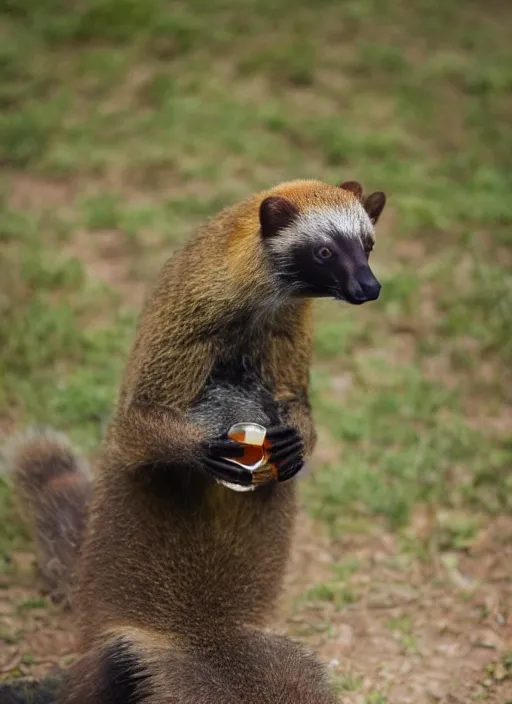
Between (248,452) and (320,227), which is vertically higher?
(320,227)

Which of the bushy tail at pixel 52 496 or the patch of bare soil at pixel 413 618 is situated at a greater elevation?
the bushy tail at pixel 52 496

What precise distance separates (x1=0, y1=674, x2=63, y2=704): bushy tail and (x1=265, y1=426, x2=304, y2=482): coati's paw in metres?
1.34

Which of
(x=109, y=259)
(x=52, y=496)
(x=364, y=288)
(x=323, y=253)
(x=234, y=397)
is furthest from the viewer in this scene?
(x=109, y=259)

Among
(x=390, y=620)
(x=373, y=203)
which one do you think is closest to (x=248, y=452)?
(x=373, y=203)

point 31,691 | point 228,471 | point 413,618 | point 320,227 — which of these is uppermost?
point 320,227

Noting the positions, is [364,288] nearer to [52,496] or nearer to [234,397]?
[234,397]

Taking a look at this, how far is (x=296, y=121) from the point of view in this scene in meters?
8.82

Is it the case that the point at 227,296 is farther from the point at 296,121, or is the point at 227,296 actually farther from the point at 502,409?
the point at 296,121

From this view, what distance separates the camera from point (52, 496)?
5074 millimetres

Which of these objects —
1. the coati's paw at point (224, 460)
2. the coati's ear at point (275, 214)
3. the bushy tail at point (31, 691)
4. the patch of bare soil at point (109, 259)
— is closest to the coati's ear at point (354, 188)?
the coati's ear at point (275, 214)

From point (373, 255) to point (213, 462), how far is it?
12.6ft

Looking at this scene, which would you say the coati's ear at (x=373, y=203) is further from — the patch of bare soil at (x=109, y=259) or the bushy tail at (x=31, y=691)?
the patch of bare soil at (x=109, y=259)

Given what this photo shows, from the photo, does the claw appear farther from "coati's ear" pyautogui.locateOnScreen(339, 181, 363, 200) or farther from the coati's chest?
"coati's ear" pyautogui.locateOnScreen(339, 181, 363, 200)

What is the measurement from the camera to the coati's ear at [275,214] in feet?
12.9
